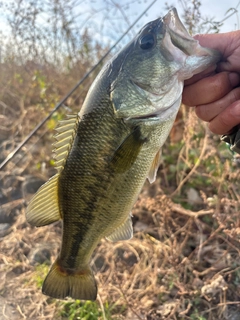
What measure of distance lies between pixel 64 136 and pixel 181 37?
0.68m

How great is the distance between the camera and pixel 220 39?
5.58 ft

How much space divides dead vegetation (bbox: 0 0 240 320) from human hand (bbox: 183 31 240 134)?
2.84 ft

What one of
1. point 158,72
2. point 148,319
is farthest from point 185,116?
point 158,72

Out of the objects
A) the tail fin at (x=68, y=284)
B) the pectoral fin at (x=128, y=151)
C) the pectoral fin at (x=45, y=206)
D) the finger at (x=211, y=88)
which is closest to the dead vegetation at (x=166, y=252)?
the tail fin at (x=68, y=284)

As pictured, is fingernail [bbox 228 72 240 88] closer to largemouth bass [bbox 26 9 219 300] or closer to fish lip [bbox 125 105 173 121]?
largemouth bass [bbox 26 9 219 300]

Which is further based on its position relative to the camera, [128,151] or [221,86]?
[221,86]

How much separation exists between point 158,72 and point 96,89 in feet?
0.96

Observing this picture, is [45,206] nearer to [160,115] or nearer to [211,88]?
[160,115]

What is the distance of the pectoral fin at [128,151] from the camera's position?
5.17 feet

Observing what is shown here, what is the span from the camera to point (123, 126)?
1.59 m

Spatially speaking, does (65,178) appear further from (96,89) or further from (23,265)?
(23,265)

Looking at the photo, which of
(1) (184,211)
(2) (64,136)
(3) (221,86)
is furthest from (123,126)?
(1) (184,211)

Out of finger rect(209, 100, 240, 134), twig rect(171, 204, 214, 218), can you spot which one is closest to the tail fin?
finger rect(209, 100, 240, 134)

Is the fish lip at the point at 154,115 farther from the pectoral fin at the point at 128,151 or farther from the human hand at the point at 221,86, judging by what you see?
the human hand at the point at 221,86
